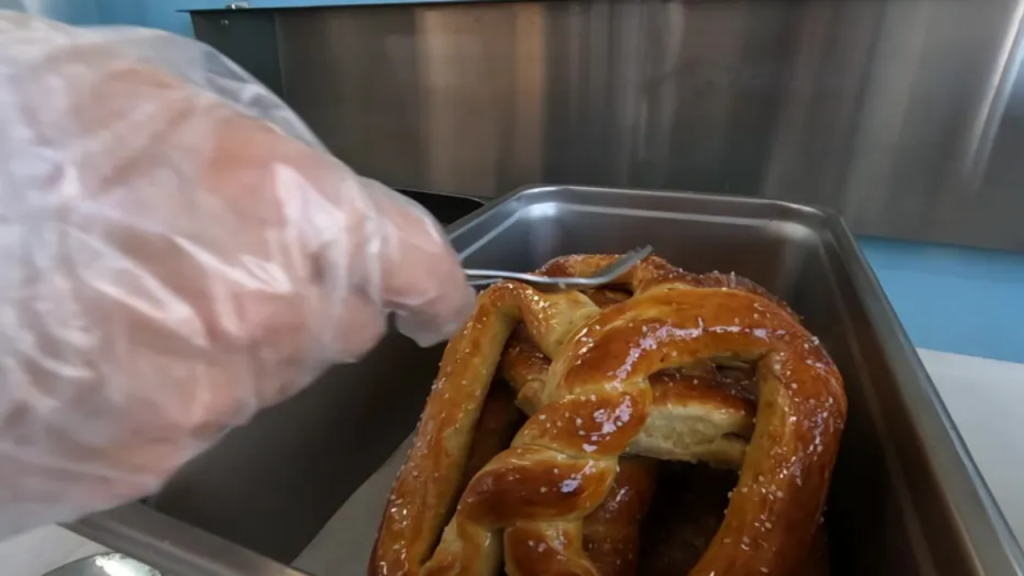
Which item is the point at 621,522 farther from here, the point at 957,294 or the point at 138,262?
the point at 957,294

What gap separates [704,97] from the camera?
3.42 ft

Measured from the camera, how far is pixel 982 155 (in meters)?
0.93

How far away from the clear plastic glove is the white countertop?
1.01 ft

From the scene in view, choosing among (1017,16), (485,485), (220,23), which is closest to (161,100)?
(485,485)

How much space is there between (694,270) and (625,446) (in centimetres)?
45

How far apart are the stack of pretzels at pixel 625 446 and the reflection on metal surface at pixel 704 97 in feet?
1.98

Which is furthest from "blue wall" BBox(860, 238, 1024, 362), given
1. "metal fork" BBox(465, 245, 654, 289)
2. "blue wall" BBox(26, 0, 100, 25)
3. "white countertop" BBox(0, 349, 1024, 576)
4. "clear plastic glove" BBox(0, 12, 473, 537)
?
"blue wall" BBox(26, 0, 100, 25)

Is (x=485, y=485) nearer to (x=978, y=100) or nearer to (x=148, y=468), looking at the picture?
(x=148, y=468)

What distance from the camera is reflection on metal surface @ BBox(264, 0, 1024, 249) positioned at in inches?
36.3

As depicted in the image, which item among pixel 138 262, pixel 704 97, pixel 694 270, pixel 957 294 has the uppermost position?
pixel 138 262

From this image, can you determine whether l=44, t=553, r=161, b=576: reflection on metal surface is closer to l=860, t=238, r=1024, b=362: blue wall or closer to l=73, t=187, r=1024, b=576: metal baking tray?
l=73, t=187, r=1024, b=576: metal baking tray

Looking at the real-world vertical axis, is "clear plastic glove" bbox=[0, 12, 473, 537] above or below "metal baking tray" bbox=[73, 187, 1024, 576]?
above

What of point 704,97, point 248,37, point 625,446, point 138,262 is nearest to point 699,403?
point 625,446

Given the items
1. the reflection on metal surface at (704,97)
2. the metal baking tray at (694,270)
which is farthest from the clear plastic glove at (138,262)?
the reflection on metal surface at (704,97)
